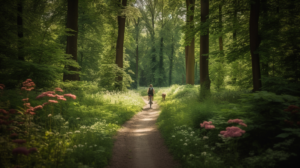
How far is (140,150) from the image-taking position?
18.1ft

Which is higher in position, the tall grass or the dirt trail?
the tall grass

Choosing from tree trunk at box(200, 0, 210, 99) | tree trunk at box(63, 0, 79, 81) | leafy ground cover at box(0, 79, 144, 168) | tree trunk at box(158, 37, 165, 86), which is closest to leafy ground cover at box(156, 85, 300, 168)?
leafy ground cover at box(0, 79, 144, 168)

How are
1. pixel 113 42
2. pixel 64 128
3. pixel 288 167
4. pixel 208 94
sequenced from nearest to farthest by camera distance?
pixel 288 167 → pixel 64 128 → pixel 208 94 → pixel 113 42

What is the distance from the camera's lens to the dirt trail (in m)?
4.58

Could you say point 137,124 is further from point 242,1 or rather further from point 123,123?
point 242,1

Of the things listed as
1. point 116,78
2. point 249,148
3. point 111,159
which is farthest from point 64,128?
point 116,78

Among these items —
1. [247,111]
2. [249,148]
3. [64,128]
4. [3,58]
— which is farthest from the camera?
[3,58]

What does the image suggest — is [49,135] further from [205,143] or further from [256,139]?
[256,139]

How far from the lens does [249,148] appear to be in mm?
4172

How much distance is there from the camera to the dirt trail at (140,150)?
4578 mm

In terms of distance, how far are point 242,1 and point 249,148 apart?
8702 millimetres

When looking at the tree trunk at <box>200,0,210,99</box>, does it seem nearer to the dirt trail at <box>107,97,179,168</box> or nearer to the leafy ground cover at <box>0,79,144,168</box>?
the dirt trail at <box>107,97,179,168</box>

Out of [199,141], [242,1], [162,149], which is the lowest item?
[162,149]

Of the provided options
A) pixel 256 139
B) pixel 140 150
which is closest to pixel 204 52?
pixel 256 139
